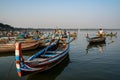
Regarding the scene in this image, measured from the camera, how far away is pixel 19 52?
8.65 m

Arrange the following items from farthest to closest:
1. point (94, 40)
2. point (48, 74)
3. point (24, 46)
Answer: point (94, 40), point (24, 46), point (48, 74)

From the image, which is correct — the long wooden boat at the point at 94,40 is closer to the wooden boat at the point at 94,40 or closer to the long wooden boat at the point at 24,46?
the wooden boat at the point at 94,40

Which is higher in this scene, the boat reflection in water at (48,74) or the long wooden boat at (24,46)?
the long wooden boat at (24,46)

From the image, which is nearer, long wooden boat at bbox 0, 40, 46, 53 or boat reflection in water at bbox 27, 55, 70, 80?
boat reflection in water at bbox 27, 55, 70, 80

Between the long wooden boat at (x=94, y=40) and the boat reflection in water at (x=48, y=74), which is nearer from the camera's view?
the boat reflection in water at (x=48, y=74)

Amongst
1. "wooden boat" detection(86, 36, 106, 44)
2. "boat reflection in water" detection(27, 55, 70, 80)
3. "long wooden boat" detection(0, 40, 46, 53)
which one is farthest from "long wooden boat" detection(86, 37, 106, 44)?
"boat reflection in water" detection(27, 55, 70, 80)

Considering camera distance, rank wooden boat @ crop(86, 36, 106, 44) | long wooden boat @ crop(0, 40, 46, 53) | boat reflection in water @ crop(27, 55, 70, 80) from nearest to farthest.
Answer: boat reflection in water @ crop(27, 55, 70, 80) → long wooden boat @ crop(0, 40, 46, 53) → wooden boat @ crop(86, 36, 106, 44)

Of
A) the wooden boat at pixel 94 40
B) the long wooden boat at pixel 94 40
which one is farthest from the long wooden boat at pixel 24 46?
the long wooden boat at pixel 94 40

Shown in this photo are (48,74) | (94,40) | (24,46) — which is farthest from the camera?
(94,40)

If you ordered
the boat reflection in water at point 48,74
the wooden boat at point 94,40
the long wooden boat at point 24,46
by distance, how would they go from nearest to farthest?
the boat reflection in water at point 48,74 → the long wooden boat at point 24,46 → the wooden boat at point 94,40

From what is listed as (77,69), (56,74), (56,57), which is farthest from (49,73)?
(77,69)

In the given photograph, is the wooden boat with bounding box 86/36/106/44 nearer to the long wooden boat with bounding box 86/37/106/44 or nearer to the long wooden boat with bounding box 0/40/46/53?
the long wooden boat with bounding box 86/37/106/44

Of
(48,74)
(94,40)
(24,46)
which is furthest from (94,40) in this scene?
(48,74)

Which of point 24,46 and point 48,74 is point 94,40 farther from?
point 48,74
